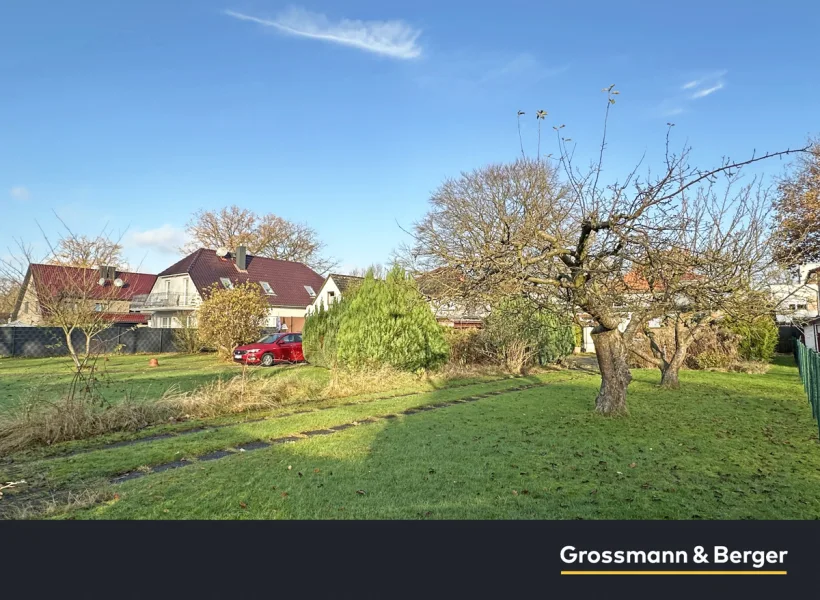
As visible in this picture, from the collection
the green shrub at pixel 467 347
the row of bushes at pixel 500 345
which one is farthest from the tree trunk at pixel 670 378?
the green shrub at pixel 467 347

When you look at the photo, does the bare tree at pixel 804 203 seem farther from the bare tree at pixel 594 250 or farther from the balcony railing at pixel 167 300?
the balcony railing at pixel 167 300

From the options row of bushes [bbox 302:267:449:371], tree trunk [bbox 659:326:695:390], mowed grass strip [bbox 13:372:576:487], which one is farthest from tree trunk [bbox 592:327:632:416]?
row of bushes [bbox 302:267:449:371]

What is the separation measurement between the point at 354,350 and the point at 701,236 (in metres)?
8.83

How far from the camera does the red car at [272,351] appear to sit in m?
20.7

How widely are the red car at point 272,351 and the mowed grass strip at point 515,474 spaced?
43.7ft

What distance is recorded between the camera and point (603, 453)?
6258mm

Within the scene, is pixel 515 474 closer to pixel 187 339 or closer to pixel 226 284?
pixel 187 339

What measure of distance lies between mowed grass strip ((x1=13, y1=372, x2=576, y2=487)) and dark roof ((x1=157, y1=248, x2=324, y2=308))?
94.6 ft

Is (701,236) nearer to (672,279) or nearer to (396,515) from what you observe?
(672,279)

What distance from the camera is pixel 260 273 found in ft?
135

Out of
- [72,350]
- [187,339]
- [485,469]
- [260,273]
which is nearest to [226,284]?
[260,273]

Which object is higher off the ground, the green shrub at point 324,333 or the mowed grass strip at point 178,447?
the green shrub at point 324,333

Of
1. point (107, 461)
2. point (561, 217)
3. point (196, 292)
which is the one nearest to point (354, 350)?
point (561, 217)
